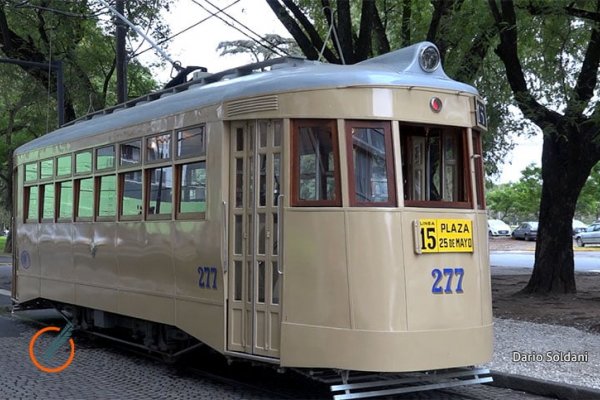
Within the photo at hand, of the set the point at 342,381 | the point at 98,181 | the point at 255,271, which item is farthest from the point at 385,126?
the point at 98,181

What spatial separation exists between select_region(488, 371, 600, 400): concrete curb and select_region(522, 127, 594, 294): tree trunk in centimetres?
663

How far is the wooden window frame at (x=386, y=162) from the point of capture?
6215 mm

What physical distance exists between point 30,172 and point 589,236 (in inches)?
1463

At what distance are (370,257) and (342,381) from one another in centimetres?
109

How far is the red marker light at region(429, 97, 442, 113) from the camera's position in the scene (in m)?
6.48

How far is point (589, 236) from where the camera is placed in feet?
138

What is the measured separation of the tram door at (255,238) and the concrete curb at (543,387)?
8.70 ft

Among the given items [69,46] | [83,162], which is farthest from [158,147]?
[69,46]

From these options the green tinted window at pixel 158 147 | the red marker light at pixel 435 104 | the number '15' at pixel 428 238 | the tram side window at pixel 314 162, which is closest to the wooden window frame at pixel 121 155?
the green tinted window at pixel 158 147

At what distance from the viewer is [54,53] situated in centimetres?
1898

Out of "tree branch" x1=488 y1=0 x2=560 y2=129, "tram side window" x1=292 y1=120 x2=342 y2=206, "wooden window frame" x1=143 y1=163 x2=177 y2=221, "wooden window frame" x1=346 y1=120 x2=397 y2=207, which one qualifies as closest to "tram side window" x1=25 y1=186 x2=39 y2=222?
"wooden window frame" x1=143 y1=163 x2=177 y2=221

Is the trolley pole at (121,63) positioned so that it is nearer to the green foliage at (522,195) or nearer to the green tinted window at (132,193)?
the green tinted window at (132,193)

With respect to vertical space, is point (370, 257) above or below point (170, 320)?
above

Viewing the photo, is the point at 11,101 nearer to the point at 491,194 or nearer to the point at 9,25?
the point at 9,25
